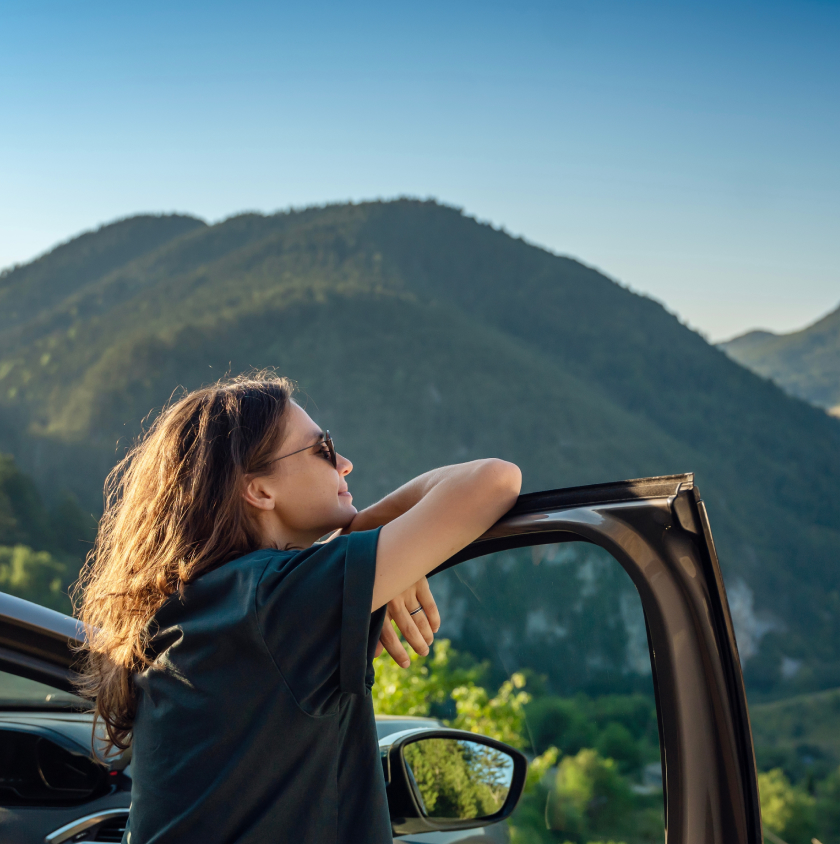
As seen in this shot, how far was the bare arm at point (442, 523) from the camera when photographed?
105 cm

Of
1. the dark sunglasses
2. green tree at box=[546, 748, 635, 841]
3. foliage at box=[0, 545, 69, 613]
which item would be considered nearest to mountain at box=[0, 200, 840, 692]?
→ foliage at box=[0, 545, 69, 613]

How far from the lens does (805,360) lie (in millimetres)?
73812

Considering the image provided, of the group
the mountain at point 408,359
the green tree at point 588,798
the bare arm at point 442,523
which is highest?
the mountain at point 408,359

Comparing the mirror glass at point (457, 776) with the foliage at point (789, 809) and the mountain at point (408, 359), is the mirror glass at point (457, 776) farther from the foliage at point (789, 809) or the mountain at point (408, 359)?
the mountain at point (408, 359)

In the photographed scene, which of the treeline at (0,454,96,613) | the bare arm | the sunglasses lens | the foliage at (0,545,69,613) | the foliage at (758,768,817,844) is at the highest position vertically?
the treeline at (0,454,96,613)

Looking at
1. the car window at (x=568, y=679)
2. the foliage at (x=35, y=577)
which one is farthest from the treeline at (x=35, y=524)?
the car window at (x=568, y=679)

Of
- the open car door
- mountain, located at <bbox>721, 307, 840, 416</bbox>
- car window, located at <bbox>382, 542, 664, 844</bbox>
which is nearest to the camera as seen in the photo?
the open car door

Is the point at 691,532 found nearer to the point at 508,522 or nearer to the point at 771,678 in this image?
the point at 508,522

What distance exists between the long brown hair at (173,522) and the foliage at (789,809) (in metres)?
2.00

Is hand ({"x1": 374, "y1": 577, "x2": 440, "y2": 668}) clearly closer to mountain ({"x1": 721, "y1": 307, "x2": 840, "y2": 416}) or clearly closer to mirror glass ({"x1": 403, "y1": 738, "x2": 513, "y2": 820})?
mirror glass ({"x1": 403, "y1": 738, "x2": 513, "y2": 820})

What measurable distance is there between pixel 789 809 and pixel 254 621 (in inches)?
123

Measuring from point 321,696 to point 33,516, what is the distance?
1592 inches

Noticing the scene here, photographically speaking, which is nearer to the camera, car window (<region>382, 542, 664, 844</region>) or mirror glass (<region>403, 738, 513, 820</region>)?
car window (<region>382, 542, 664, 844</region>)

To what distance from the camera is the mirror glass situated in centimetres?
137
